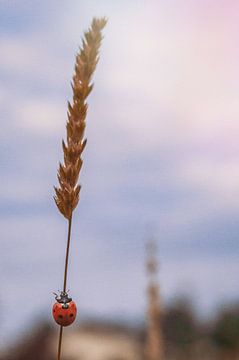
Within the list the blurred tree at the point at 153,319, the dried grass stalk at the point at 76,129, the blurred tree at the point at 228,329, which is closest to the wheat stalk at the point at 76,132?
the dried grass stalk at the point at 76,129

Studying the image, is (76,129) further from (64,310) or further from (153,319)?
(153,319)

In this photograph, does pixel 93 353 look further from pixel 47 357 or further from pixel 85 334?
pixel 47 357

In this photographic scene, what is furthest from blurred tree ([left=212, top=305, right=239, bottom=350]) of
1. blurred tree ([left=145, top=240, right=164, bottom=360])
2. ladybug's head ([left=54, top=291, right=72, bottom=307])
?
ladybug's head ([left=54, top=291, right=72, bottom=307])

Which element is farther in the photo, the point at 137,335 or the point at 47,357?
the point at 137,335

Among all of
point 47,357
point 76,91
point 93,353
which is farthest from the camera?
point 93,353

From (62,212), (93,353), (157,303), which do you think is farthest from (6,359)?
(93,353)

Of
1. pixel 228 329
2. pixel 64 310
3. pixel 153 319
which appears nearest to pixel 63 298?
pixel 64 310
